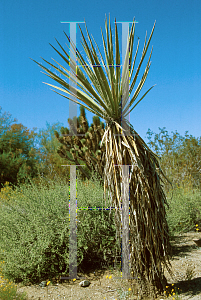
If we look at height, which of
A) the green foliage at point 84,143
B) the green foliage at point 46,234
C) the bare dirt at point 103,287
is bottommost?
the bare dirt at point 103,287

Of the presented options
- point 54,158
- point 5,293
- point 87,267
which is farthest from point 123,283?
point 54,158

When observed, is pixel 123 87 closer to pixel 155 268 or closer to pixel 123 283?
pixel 155 268

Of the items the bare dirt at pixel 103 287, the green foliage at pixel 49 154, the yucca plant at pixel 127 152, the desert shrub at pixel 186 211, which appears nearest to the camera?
the yucca plant at pixel 127 152

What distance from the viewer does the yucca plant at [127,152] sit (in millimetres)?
2539

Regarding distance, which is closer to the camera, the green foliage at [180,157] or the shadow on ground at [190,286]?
the shadow on ground at [190,286]

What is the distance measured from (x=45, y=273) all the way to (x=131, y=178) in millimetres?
2029

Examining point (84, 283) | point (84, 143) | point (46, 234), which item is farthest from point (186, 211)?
point (84, 143)

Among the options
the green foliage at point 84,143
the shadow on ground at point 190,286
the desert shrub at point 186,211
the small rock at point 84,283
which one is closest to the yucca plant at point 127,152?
the shadow on ground at point 190,286

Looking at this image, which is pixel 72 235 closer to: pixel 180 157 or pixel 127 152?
pixel 127 152

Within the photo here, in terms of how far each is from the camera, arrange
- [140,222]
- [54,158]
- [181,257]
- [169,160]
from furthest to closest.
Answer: [54,158]
[169,160]
[181,257]
[140,222]

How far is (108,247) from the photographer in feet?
12.7

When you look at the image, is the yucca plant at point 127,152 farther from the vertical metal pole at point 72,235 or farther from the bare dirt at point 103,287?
the vertical metal pole at point 72,235

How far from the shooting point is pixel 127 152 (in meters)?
2.63

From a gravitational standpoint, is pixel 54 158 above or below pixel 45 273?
above
